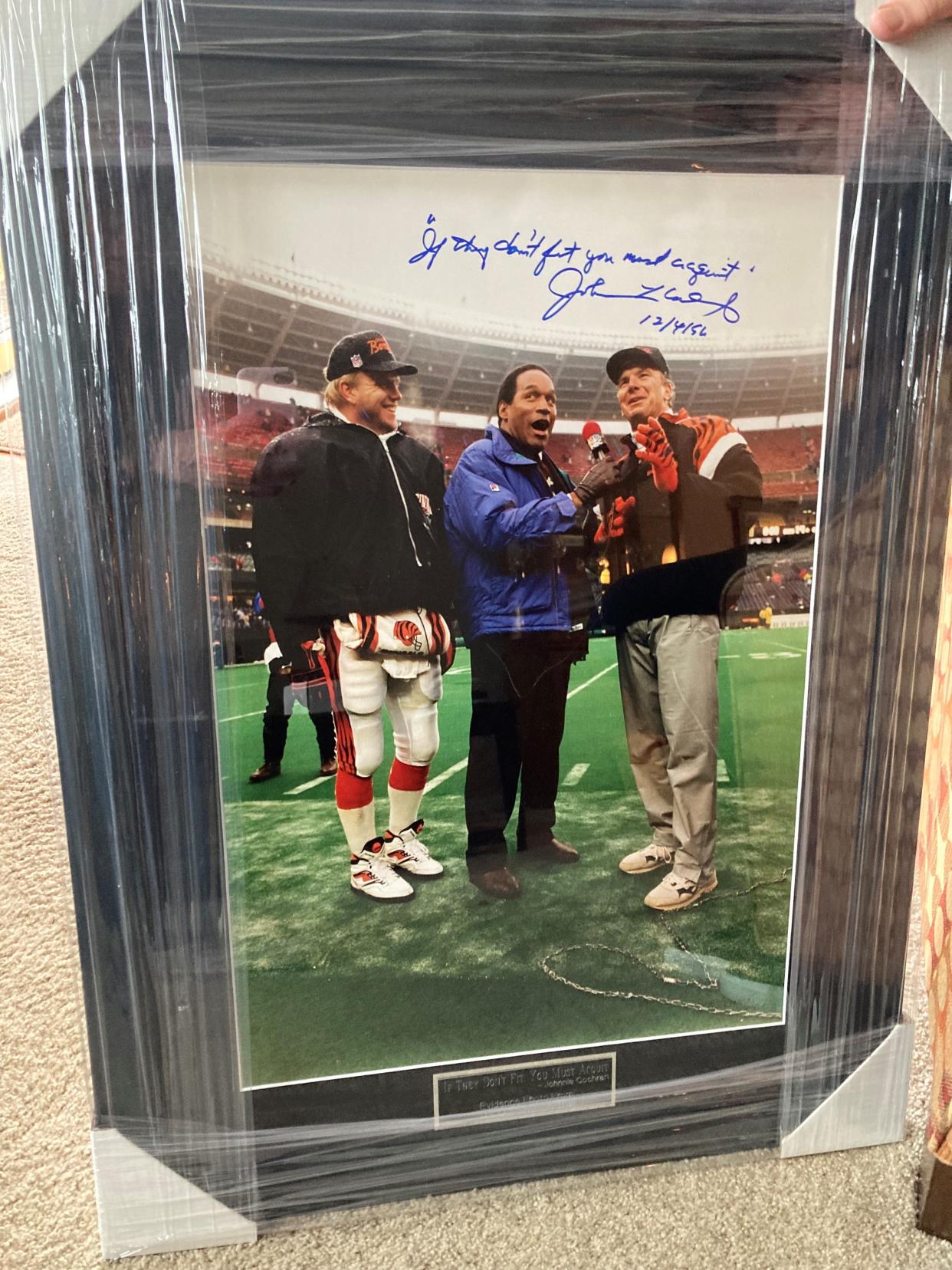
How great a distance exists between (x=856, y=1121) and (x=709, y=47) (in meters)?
1.05

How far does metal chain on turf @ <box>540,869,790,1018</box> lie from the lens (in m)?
0.82

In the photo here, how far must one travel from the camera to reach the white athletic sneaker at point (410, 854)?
760 mm

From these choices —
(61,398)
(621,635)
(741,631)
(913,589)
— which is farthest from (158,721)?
(913,589)

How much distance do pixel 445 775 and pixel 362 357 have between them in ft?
1.25

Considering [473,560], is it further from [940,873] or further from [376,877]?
[940,873]

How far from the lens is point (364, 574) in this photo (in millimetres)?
714

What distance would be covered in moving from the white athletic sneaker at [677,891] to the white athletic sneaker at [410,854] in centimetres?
22

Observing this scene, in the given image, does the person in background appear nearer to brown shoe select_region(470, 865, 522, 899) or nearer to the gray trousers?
brown shoe select_region(470, 865, 522, 899)
